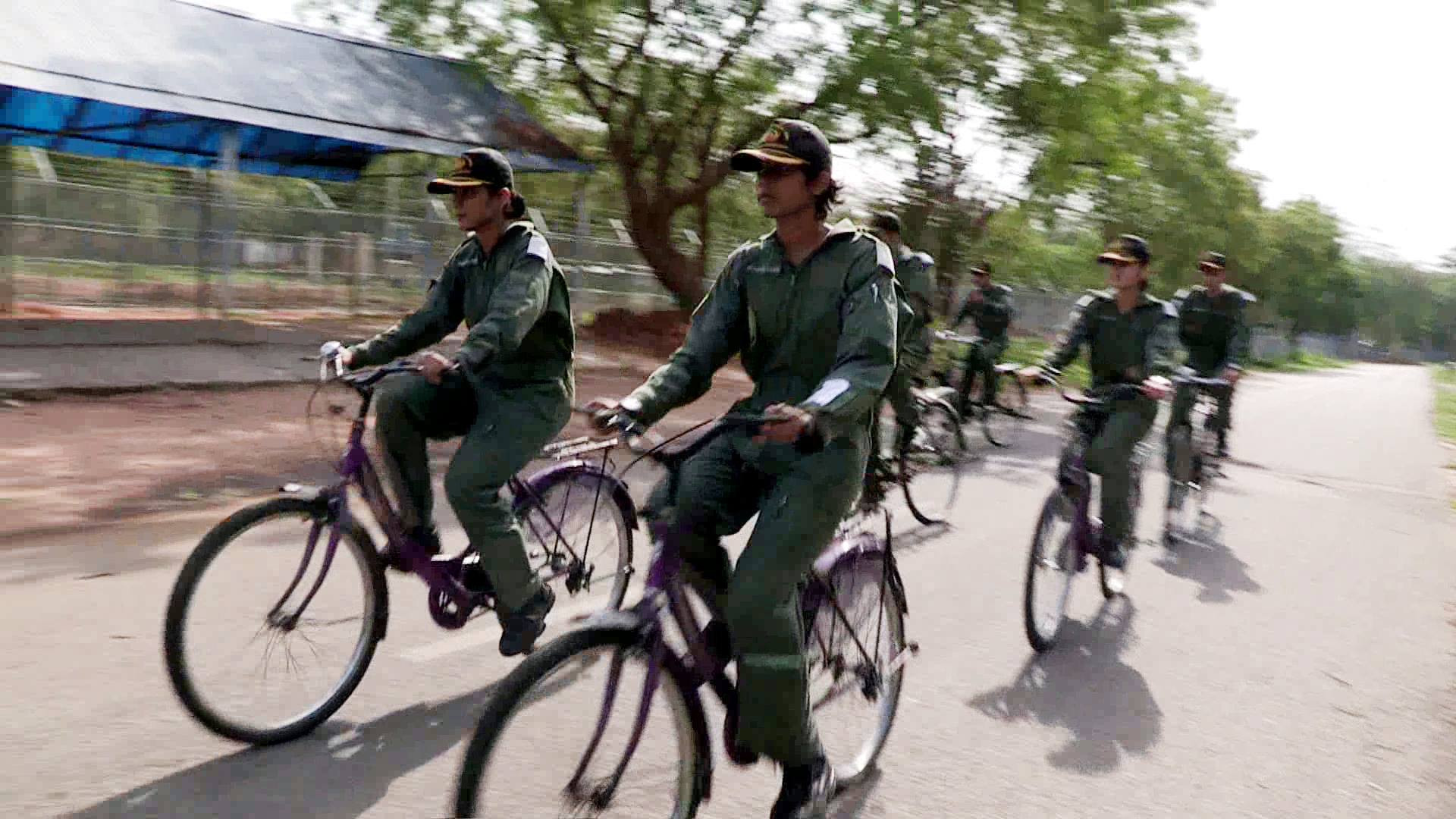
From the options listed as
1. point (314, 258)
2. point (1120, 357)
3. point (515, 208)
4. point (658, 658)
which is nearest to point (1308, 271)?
point (314, 258)

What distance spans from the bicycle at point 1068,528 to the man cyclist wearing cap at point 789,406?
260 cm

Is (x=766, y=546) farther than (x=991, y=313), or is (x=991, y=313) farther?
(x=991, y=313)

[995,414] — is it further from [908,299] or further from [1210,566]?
[1210,566]

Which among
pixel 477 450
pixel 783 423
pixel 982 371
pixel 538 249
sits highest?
pixel 538 249

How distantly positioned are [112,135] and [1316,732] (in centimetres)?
1844

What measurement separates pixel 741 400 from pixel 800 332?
0.32 meters

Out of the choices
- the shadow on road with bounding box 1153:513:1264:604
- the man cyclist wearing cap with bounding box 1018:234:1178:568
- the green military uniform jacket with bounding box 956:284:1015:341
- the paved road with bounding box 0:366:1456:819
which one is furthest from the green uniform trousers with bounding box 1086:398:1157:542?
the green military uniform jacket with bounding box 956:284:1015:341

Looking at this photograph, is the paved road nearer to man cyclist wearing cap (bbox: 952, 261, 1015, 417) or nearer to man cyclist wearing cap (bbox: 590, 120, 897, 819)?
man cyclist wearing cap (bbox: 590, 120, 897, 819)

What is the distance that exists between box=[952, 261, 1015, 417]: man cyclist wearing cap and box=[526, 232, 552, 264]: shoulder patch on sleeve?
8833 mm

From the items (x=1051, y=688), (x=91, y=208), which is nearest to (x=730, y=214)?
(x=91, y=208)

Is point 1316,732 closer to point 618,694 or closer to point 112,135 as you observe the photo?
point 618,694

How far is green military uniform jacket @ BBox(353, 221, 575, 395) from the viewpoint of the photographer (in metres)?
4.14

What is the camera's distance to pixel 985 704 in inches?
192

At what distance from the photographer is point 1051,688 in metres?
5.18
